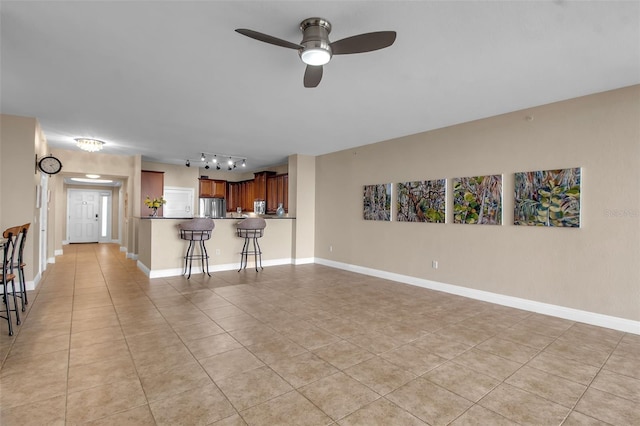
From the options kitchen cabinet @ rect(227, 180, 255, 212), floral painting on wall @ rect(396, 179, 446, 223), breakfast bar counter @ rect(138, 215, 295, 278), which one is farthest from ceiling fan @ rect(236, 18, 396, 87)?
kitchen cabinet @ rect(227, 180, 255, 212)

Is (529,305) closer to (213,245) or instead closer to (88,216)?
(213,245)

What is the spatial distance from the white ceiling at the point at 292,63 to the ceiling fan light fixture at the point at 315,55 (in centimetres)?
22

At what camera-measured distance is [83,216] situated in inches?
459

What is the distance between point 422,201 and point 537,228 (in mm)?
1668

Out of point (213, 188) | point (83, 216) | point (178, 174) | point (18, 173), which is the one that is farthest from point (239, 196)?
point (83, 216)

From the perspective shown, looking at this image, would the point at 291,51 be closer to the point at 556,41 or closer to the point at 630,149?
the point at 556,41

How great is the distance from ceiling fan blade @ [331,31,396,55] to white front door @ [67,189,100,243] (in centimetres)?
1268

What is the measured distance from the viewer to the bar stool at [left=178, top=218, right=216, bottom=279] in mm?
5598

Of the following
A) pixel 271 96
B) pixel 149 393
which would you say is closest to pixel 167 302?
pixel 149 393

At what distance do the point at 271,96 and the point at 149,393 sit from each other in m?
3.10

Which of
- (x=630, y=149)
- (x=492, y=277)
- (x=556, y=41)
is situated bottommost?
(x=492, y=277)

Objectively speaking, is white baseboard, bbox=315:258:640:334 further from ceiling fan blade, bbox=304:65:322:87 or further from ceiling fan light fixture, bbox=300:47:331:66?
ceiling fan light fixture, bbox=300:47:331:66

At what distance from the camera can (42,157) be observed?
5.40 meters

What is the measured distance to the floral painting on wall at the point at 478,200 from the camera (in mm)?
4309
